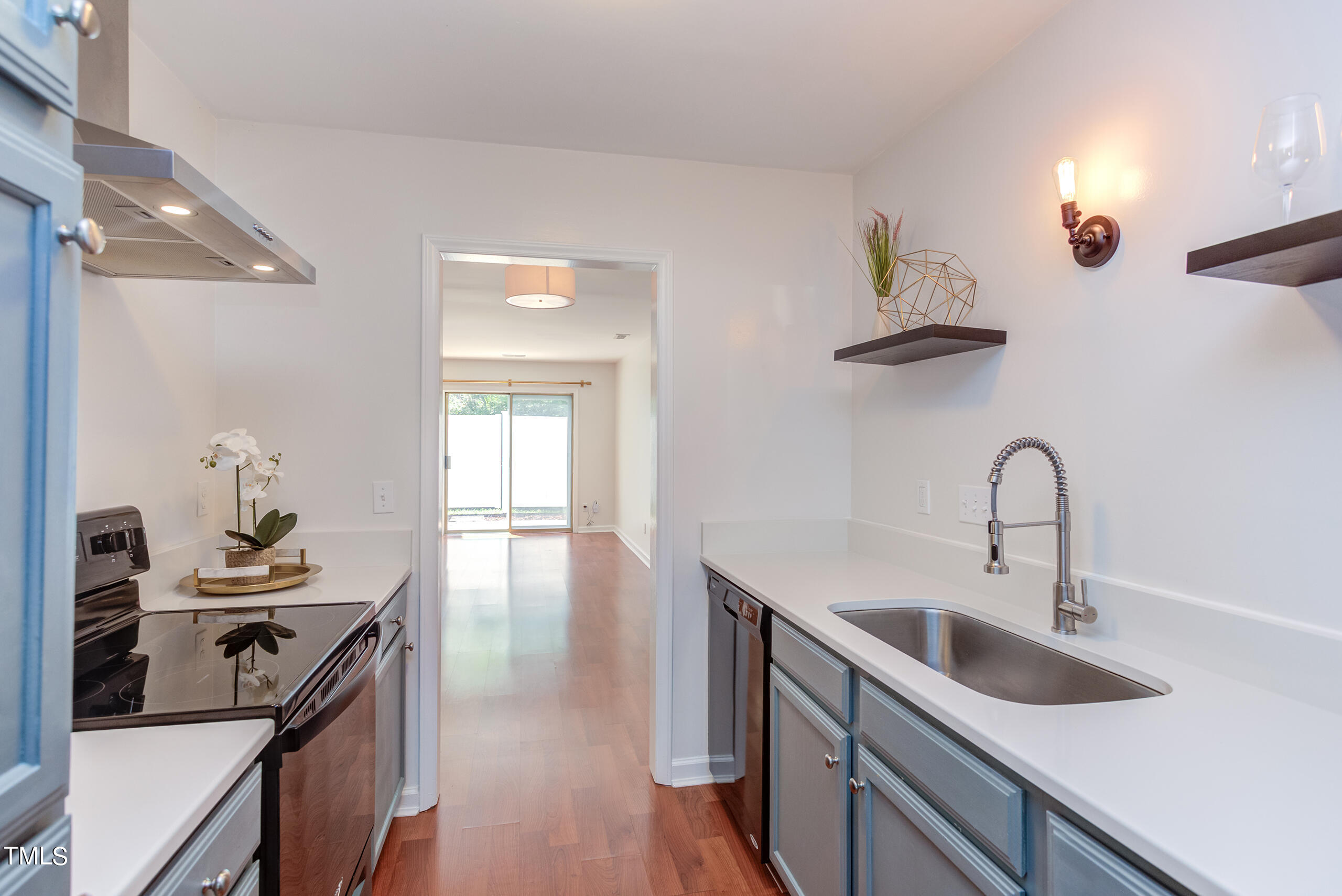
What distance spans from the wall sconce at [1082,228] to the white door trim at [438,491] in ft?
4.41

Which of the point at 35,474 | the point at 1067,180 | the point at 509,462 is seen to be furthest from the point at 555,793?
the point at 509,462

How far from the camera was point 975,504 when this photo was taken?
2.02 m

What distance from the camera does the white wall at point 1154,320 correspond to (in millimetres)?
1200

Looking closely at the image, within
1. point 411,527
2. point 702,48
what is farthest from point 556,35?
point 411,527

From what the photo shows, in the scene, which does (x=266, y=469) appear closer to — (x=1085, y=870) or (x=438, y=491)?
(x=438, y=491)

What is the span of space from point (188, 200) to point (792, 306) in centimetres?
201

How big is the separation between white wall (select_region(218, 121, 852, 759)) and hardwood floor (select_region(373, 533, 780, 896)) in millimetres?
354

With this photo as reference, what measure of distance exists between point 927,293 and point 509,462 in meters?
8.14

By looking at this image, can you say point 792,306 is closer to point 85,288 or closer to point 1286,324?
point 1286,324

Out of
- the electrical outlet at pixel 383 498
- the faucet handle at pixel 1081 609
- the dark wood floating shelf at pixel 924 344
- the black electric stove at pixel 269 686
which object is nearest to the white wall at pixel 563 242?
the electrical outlet at pixel 383 498

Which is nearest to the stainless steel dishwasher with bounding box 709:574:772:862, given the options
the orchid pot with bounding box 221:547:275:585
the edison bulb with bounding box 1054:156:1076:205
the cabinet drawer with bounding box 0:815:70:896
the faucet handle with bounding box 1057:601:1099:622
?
the faucet handle with bounding box 1057:601:1099:622

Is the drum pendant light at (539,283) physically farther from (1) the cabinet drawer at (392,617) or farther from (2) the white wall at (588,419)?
(2) the white wall at (588,419)

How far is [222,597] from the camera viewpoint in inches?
75.0

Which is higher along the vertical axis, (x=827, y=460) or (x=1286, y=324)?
(x=1286, y=324)
